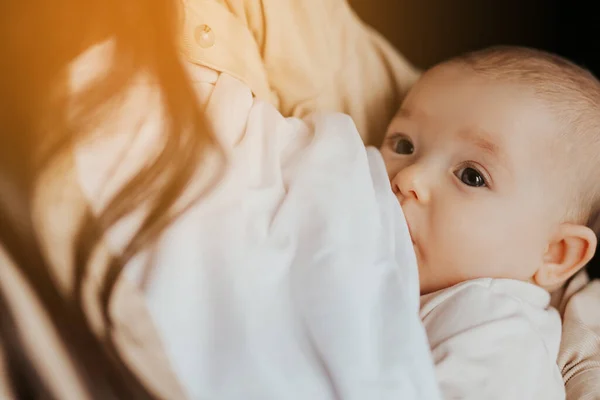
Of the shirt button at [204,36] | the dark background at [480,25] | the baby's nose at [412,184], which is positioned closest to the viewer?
the shirt button at [204,36]

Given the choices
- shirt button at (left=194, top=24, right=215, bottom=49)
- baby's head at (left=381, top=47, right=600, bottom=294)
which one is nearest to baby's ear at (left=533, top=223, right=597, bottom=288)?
baby's head at (left=381, top=47, right=600, bottom=294)

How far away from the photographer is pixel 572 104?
74 cm

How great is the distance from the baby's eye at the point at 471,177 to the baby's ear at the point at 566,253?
108 millimetres

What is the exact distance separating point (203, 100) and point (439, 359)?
1.01ft

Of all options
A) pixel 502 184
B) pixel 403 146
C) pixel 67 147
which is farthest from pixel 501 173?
pixel 67 147

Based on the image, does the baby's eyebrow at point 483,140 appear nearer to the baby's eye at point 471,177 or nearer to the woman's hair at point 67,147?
the baby's eye at point 471,177

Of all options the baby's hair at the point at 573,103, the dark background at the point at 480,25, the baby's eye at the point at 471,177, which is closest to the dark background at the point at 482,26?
the dark background at the point at 480,25

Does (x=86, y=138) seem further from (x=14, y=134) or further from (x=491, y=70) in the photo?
(x=491, y=70)

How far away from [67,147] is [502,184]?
48cm

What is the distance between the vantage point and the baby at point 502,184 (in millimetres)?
697

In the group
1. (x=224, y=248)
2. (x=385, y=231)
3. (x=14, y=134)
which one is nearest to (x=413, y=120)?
(x=385, y=231)

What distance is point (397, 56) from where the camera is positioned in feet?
2.78

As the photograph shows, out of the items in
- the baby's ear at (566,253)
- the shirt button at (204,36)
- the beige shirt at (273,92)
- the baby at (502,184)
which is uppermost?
the shirt button at (204,36)

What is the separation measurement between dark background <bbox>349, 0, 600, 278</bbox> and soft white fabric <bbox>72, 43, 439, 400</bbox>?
10.7 inches
